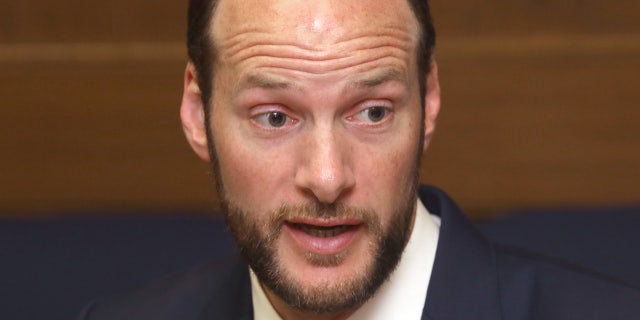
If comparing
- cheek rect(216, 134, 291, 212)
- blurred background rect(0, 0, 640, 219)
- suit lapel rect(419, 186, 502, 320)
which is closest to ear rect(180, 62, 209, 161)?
cheek rect(216, 134, 291, 212)

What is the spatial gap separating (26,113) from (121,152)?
0.25 m

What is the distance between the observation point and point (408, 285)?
2119 millimetres

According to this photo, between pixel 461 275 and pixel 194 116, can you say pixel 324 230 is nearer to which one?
pixel 461 275

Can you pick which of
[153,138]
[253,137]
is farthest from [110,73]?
[253,137]

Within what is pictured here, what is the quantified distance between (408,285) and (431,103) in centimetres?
28

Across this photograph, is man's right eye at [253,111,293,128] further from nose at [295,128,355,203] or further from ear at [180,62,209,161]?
ear at [180,62,209,161]

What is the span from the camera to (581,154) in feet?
11.2

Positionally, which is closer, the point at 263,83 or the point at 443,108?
the point at 263,83

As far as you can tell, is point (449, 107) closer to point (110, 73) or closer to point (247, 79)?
point (110, 73)

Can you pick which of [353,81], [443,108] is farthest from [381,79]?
[443,108]

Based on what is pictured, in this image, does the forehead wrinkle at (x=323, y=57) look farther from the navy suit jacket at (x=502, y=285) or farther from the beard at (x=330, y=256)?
the navy suit jacket at (x=502, y=285)

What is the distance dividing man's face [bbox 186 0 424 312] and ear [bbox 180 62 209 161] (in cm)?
18

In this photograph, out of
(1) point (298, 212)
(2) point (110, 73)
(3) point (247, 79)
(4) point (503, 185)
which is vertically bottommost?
(4) point (503, 185)

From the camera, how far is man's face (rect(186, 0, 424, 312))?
1974mm
